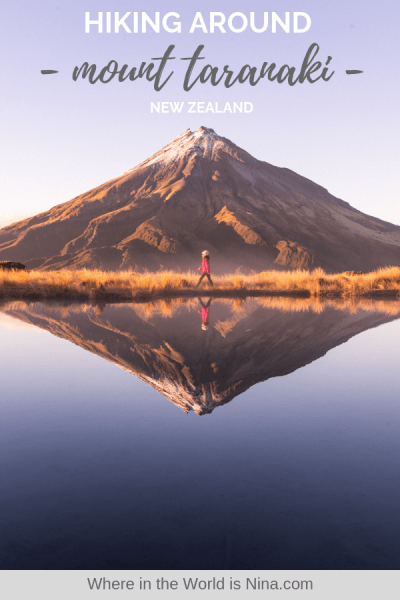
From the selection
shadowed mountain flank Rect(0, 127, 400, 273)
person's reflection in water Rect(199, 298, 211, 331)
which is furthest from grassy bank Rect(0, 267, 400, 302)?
shadowed mountain flank Rect(0, 127, 400, 273)

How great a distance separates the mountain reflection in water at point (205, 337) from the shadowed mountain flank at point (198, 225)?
7815cm

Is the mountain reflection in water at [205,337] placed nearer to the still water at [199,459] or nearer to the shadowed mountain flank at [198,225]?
the still water at [199,459]

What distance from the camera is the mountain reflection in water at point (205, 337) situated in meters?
6.20

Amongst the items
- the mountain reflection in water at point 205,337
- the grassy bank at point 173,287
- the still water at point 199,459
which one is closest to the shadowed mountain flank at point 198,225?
the grassy bank at point 173,287

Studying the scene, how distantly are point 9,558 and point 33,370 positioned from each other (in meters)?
4.55

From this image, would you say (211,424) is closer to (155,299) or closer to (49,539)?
(49,539)

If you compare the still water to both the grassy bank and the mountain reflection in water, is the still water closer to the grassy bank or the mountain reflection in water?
the mountain reflection in water

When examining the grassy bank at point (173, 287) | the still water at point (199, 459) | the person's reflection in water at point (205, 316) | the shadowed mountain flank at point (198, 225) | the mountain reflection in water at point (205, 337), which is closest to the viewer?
the still water at point (199, 459)

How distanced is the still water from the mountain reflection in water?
0.06 m

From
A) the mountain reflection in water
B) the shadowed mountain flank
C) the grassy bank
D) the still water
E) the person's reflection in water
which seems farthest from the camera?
the shadowed mountain flank

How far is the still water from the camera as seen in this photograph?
105 inches

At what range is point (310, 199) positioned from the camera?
480 feet

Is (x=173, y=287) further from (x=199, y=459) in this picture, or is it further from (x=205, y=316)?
(x=199, y=459)

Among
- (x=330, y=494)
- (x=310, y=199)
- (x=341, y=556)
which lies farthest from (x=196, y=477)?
(x=310, y=199)
